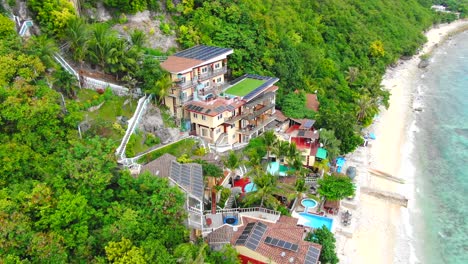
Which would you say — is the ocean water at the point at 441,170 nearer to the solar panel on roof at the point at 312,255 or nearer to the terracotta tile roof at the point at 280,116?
the solar panel on roof at the point at 312,255

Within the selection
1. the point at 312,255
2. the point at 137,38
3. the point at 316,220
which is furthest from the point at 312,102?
the point at 312,255

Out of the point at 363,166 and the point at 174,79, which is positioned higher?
the point at 174,79

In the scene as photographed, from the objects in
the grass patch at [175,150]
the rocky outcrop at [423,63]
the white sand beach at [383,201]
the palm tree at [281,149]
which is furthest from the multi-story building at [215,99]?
the rocky outcrop at [423,63]

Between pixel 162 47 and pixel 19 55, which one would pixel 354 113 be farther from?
pixel 19 55

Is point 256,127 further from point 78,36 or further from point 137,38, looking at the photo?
point 78,36

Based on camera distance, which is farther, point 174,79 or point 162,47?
point 162,47

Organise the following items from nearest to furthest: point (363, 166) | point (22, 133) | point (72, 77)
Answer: point (22, 133), point (72, 77), point (363, 166)

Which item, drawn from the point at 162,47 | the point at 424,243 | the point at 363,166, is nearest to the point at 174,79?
the point at 162,47
